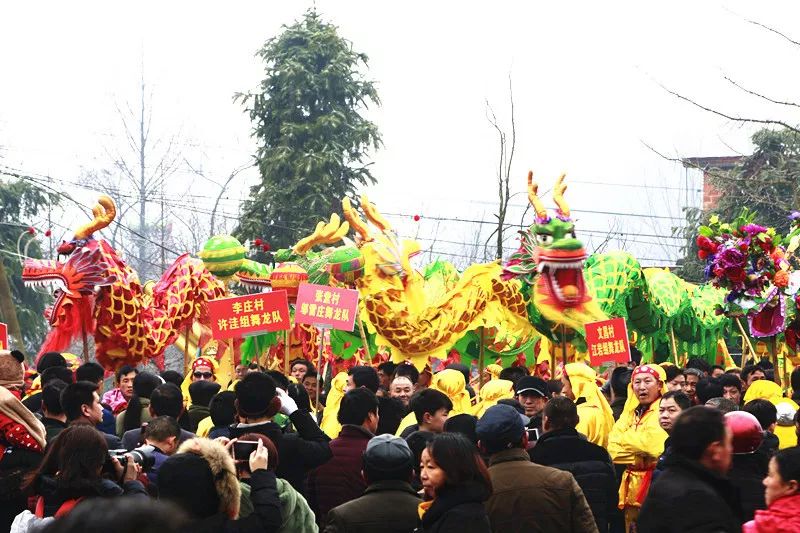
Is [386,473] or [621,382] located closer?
[386,473]

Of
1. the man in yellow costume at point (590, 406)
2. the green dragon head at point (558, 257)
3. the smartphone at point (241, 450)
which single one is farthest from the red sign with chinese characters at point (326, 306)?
the smartphone at point (241, 450)

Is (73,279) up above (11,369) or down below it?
above

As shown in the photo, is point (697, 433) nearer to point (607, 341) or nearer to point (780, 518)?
point (780, 518)

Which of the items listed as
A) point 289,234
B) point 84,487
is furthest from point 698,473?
point 289,234

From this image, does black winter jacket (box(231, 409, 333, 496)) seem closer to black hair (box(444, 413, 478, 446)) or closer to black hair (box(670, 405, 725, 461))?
black hair (box(444, 413, 478, 446))

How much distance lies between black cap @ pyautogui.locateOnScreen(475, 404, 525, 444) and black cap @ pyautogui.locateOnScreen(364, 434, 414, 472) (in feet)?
1.34

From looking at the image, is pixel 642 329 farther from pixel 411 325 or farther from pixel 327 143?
pixel 327 143

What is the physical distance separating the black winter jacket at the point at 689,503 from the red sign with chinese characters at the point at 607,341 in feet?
26.9

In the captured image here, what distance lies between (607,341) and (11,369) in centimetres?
683

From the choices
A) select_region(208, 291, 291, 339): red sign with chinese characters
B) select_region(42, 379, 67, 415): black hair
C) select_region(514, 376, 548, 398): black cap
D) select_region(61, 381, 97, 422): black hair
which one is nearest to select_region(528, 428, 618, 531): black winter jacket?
select_region(514, 376, 548, 398): black cap

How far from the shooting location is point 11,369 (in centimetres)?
700

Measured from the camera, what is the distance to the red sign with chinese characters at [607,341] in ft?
40.7

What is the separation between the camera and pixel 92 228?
47.2 feet

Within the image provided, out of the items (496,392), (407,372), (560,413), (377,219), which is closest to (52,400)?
(560,413)
